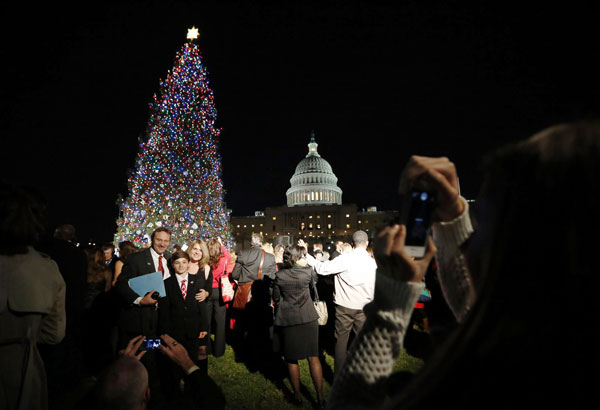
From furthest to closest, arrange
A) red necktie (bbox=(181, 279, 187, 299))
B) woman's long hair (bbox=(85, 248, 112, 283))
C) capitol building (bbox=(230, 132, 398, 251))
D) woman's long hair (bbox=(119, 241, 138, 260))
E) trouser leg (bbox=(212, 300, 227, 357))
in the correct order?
capitol building (bbox=(230, 132, 398, 251)), woman's long hair (bbox=(119, 241, 138, 260)), trouser leg (bbox=(212, 300, 227, 357)), woman's long hair (bbox=(85, 248, 112, 283)), red necktie (bbox=(181, 279, 187, 299))

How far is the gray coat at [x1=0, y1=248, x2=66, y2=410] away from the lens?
188cm

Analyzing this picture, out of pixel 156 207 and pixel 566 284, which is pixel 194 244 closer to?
pixel 566 284

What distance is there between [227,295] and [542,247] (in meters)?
6.10

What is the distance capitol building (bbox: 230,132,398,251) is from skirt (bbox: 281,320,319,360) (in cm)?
6576

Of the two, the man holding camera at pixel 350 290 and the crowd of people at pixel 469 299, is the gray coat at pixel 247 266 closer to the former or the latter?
the man holding camera at pixel 350 290

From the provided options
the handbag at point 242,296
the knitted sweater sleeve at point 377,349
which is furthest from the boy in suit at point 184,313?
the knitted sweater sleeve at point 377,349

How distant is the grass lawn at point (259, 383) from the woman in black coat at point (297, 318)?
0.37m

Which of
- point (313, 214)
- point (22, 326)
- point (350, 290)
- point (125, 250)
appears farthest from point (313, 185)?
point (22, 326)

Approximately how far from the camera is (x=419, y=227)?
932 millimetres

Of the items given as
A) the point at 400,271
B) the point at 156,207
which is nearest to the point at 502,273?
the point at 400,271

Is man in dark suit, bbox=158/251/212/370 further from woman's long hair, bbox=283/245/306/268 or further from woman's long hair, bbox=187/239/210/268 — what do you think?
woman's long hair, bbox=283/245/306/268

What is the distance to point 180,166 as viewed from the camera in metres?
17.8

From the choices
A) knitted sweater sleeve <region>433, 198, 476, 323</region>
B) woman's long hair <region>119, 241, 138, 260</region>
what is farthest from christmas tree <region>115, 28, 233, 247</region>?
knitted sweater sleeve <region>433, 198, 476, 323</region>

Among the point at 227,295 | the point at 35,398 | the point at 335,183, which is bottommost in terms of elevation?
the point at 227,295
